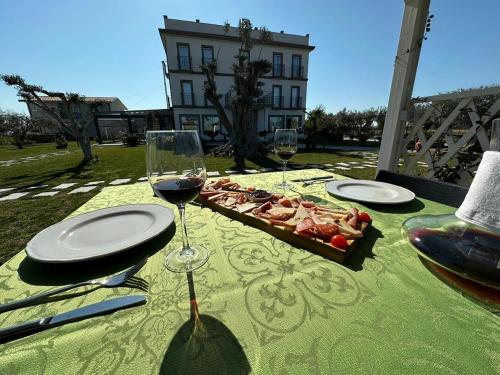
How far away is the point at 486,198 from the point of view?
44 cm

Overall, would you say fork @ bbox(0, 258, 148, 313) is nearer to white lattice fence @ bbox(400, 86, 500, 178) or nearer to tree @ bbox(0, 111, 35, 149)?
white lattice fence @ bbox(400, 86, 500, 178)

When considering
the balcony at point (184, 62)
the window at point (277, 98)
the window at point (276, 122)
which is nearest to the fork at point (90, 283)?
the balcony at point (184, 62)

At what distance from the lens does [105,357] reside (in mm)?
362

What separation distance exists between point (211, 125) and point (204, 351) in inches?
724

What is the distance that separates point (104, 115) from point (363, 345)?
25.0 m

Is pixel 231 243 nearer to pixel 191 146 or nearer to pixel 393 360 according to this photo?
pixel 191 146

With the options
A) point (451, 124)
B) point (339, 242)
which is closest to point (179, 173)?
point (339, 242)

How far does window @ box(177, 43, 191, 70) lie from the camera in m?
15.4

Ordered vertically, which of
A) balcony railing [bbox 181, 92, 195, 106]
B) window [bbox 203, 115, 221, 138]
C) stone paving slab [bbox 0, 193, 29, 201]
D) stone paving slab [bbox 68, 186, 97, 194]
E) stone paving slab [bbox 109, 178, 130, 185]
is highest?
balcony railing [bbox 181, 92, 195, 106]

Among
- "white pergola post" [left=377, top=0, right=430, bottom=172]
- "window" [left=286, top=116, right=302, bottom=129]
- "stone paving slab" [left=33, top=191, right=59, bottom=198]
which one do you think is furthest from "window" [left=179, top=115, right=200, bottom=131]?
"white pergola post" [left=377, top=0, right=430, bottom=172]

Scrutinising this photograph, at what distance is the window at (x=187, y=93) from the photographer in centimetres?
1623

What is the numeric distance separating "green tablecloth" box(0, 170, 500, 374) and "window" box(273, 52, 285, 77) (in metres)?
19.7

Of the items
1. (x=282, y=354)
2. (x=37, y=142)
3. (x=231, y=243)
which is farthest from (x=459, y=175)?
(x=37, y=142)

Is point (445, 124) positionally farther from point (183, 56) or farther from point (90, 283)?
point (183, 56)
